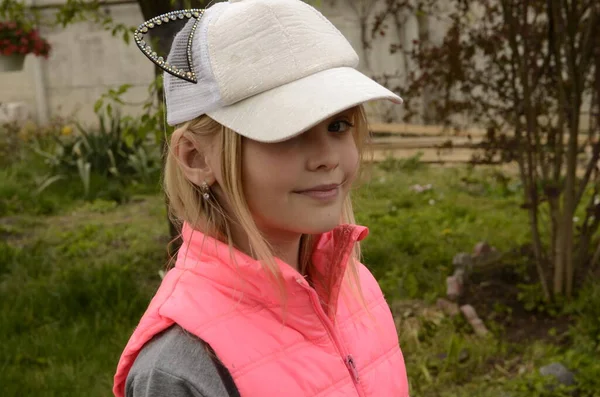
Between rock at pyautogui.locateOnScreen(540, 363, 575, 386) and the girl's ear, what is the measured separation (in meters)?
2.56

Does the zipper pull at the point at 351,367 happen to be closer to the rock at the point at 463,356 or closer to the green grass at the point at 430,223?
the rock at the point at 463,356

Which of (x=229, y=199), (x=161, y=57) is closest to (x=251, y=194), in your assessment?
(x=229, y=199)

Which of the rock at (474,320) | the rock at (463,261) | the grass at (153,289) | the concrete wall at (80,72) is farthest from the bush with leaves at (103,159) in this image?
the rock at (474,320)

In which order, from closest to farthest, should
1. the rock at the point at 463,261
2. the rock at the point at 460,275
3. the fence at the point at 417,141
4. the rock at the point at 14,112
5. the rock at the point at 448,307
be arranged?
the rock at the point at 448,307, the rock at the point at 460,275, the rock at the point at 463,261, the fence at the point at 417,141, the rock at the point at 14,112

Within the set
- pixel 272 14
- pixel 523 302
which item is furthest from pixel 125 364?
pixel 523 302

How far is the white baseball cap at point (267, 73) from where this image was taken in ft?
4.35

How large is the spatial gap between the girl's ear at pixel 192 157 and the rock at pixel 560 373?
256cm

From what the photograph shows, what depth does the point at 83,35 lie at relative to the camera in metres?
11.4

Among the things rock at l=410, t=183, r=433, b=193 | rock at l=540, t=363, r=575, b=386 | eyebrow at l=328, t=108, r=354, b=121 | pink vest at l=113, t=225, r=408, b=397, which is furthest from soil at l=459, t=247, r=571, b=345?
eyebrow at l=328, t=108, r=354, b=121

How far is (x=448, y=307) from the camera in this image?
14.2ft

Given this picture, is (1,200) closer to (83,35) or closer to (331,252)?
(83,35)

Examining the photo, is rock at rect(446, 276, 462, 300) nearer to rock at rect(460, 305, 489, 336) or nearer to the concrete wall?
rock at rect(460, 305, 489, 336)

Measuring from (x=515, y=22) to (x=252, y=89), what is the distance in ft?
10.8

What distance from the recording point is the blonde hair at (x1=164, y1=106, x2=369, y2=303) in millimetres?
1394
